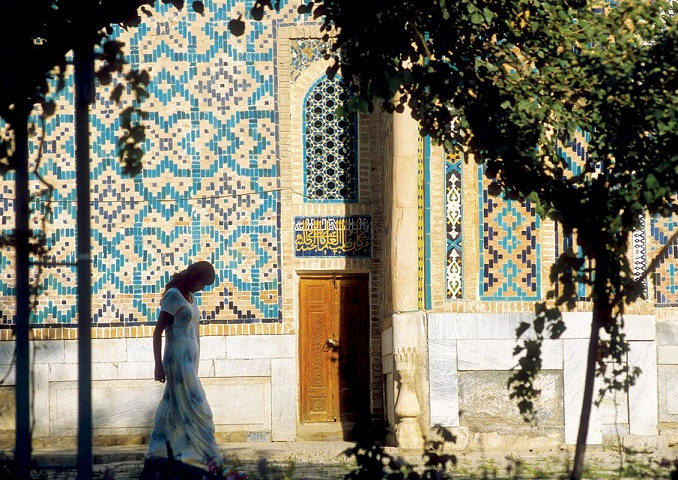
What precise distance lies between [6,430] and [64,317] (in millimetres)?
1333

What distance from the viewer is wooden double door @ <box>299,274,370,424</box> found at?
1284cm

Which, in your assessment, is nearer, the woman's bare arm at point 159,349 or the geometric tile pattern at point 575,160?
the woman's bare arm at point 159,349

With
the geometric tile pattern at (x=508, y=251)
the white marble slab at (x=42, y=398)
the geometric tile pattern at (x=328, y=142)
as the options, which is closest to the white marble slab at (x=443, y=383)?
the geometric tile pattern at (x=508, y=251)

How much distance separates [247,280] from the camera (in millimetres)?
12562

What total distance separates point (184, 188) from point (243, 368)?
6.78 ft

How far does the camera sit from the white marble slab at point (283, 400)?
40.6 ft

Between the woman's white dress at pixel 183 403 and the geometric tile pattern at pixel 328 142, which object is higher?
A: the geometric tile pattern at pixel 328 142

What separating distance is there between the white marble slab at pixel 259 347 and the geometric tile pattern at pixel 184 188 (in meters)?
0.23

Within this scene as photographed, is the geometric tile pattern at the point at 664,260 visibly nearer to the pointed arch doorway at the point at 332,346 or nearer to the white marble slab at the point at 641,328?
the white marble slab at the point at 641,328

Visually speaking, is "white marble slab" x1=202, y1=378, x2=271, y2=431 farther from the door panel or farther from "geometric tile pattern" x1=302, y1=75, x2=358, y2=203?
"geometric tile pattern" x1=302, y1=75, x2=358, y2=203

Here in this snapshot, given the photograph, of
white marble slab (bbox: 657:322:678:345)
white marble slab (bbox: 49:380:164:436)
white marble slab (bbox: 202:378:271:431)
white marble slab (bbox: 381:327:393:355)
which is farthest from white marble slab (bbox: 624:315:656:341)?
white marble slab (bbox: 49:380:164:436)

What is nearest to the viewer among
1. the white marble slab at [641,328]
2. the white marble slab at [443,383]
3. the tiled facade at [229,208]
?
the white marble slab at [443,383]

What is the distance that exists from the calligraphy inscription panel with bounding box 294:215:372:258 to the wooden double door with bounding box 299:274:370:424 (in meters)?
0.34

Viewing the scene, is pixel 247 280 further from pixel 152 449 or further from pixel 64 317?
pixel 152 449
